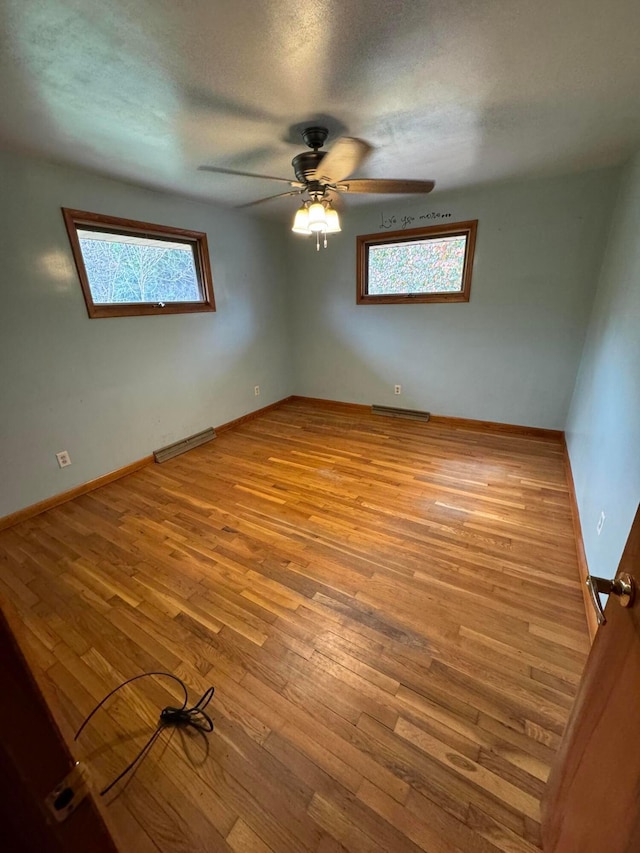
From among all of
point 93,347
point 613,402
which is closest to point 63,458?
point 93,347

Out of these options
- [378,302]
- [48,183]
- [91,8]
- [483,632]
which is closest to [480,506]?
[483,632]

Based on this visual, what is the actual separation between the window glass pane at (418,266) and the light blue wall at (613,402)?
1222mm

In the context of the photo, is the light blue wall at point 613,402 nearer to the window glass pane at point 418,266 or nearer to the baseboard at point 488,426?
the baseboard at point 488,426

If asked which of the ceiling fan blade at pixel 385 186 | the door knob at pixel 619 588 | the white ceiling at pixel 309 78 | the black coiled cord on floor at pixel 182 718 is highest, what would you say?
the white ceiling at pixel 309 78

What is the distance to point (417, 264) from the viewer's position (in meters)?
3.65

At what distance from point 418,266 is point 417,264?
2 centimetres

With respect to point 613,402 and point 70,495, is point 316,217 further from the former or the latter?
point 70,495

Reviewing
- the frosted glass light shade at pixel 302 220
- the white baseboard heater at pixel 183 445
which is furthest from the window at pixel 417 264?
the white baseboard heater at pixel 183 445

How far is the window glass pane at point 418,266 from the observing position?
347cm

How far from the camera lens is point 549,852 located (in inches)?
33.9

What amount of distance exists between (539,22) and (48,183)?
111 inches

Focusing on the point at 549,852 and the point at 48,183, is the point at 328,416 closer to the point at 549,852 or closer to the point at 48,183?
the point at 48,183

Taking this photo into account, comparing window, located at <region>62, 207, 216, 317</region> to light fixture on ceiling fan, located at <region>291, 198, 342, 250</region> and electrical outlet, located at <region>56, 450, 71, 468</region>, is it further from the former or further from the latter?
light fixture on ceiling fan, located at <region>291, 198, 342, 250</region>

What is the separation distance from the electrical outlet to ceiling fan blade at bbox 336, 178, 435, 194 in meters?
2.74
